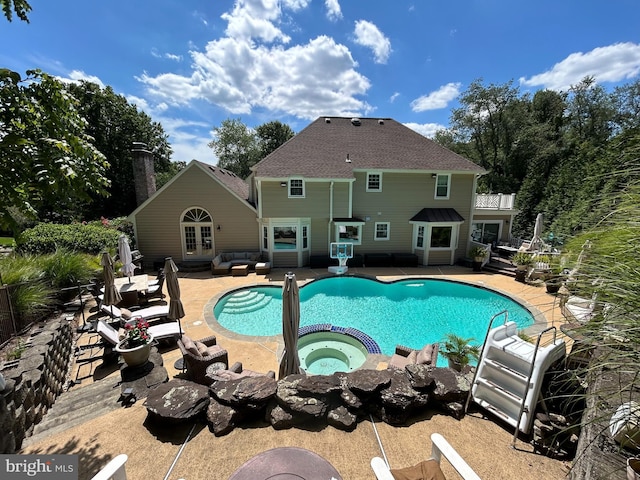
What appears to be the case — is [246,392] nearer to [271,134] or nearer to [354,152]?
[354,152]

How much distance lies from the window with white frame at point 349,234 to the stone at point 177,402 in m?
12.2

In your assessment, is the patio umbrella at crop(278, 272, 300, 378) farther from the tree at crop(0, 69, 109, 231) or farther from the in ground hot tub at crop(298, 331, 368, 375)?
the tree at crop(0, 69, 109, 231)

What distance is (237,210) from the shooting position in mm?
15656

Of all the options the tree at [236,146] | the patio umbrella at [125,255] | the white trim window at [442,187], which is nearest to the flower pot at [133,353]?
the patio umbrella at [125,255]

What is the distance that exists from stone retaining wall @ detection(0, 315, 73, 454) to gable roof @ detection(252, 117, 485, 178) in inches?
407

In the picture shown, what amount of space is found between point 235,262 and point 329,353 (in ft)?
29.8

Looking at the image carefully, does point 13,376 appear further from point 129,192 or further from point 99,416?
point 129,192

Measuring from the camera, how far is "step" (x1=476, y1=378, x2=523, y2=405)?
390cm

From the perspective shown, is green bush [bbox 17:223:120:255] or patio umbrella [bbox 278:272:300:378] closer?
patio umbrella [bbox 278:272:300:378]

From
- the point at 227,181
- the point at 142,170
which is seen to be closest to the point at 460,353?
the point at 227,181

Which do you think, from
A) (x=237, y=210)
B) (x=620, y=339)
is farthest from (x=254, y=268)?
(x=620, y=339)

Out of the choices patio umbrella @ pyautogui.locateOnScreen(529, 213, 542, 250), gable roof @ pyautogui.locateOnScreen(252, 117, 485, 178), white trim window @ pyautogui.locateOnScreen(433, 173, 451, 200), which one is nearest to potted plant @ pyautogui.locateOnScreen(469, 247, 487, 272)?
patio umbrella @ pyautogui.locateOnScreen(529, 213, 542, 250)

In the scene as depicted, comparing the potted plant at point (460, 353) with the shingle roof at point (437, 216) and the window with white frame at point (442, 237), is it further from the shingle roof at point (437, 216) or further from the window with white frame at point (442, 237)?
the window with white frame at point (442, 237)

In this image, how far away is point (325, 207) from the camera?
50.9ft
